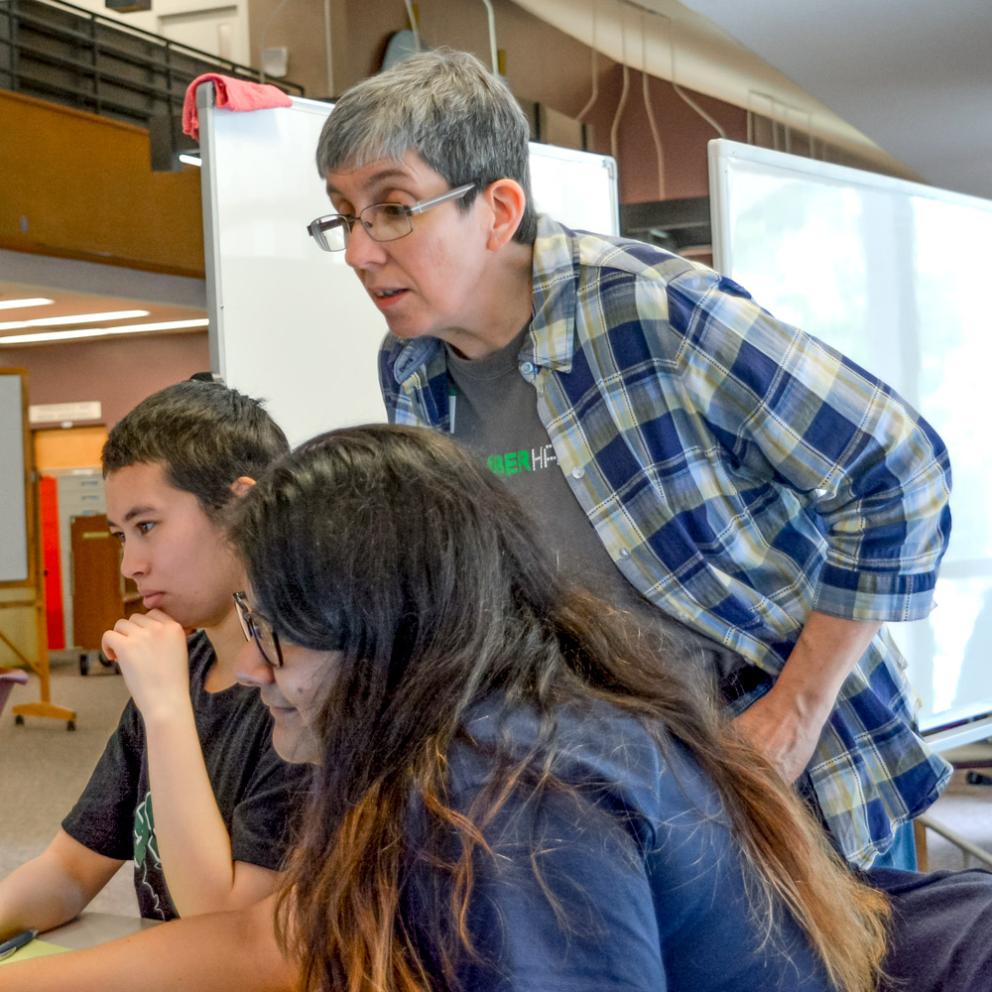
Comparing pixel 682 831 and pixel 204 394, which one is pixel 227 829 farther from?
pixel 682 831

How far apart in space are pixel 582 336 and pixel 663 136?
32.8 feet

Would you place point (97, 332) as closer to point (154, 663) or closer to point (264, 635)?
point (154, 663)

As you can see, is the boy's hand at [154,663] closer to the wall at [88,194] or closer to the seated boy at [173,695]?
the seated boy at [173,695]

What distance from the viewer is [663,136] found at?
11.0 meters

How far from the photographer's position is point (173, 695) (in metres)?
1.34

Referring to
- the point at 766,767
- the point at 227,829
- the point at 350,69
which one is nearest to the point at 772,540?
the point at 766,767

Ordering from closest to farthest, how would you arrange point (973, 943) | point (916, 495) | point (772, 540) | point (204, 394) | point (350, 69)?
1. point (973, 943)
2. point (916, 495)
3. point (772, 540)
4. point (204, 394)
5. point (350, 69)

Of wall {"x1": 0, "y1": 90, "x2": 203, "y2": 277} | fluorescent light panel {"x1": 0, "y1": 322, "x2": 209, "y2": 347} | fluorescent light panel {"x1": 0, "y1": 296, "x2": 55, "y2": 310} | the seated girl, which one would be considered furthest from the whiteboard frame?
the seated girl

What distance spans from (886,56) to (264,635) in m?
3.82

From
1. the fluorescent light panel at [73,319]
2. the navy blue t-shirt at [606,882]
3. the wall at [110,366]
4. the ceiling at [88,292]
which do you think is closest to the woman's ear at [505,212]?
the navy blue t-shirt at [606,882]

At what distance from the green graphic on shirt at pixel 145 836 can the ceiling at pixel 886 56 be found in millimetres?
2810

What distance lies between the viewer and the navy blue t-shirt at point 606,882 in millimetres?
708

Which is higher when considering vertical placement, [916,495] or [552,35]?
[552,35]

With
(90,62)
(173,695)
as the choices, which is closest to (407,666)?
(173,695)
